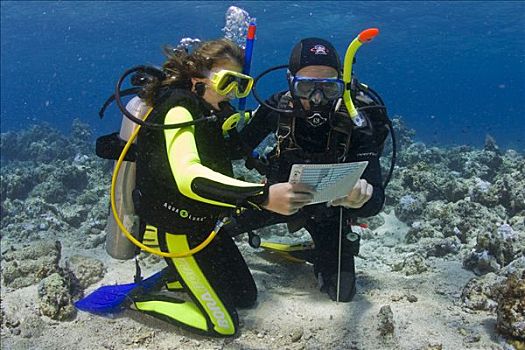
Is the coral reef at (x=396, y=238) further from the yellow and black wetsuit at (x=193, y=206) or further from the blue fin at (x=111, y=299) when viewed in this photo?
the yellow and black wetsuit at (x=193, y=206)

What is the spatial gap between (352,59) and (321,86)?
21.0 inches

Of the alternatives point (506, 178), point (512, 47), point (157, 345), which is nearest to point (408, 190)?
point (506, 178)

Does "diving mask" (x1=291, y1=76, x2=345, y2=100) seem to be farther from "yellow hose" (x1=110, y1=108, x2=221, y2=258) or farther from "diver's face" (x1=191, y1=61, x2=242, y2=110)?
"yellow hose" (x1=110, y1=108, x2=221, y2=258)

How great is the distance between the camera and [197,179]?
10.6 ft

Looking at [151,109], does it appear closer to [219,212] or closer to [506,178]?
[219,212]

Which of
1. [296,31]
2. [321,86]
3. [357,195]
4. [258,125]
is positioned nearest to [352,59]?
[321,86]

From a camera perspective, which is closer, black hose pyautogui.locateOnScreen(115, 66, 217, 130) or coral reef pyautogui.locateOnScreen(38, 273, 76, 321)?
black hose pyautogui.locateOnScreen(115, 66, 217, 130)

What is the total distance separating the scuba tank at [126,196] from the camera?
156 inches

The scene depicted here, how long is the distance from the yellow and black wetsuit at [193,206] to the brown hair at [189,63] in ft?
0.89

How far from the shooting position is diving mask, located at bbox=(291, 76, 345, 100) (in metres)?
3.98

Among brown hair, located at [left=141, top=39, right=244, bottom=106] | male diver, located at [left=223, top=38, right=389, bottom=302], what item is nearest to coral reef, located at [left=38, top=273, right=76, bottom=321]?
male diver, located at [left=223, top=38, right=389, bottom=302]

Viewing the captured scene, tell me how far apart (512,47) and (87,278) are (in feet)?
169

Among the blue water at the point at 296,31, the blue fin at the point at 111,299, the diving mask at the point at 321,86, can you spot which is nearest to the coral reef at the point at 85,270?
the blue fin at the point at 111,299

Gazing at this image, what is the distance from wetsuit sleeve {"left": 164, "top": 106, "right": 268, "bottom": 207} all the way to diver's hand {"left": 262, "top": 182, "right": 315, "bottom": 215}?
8 centimetres
